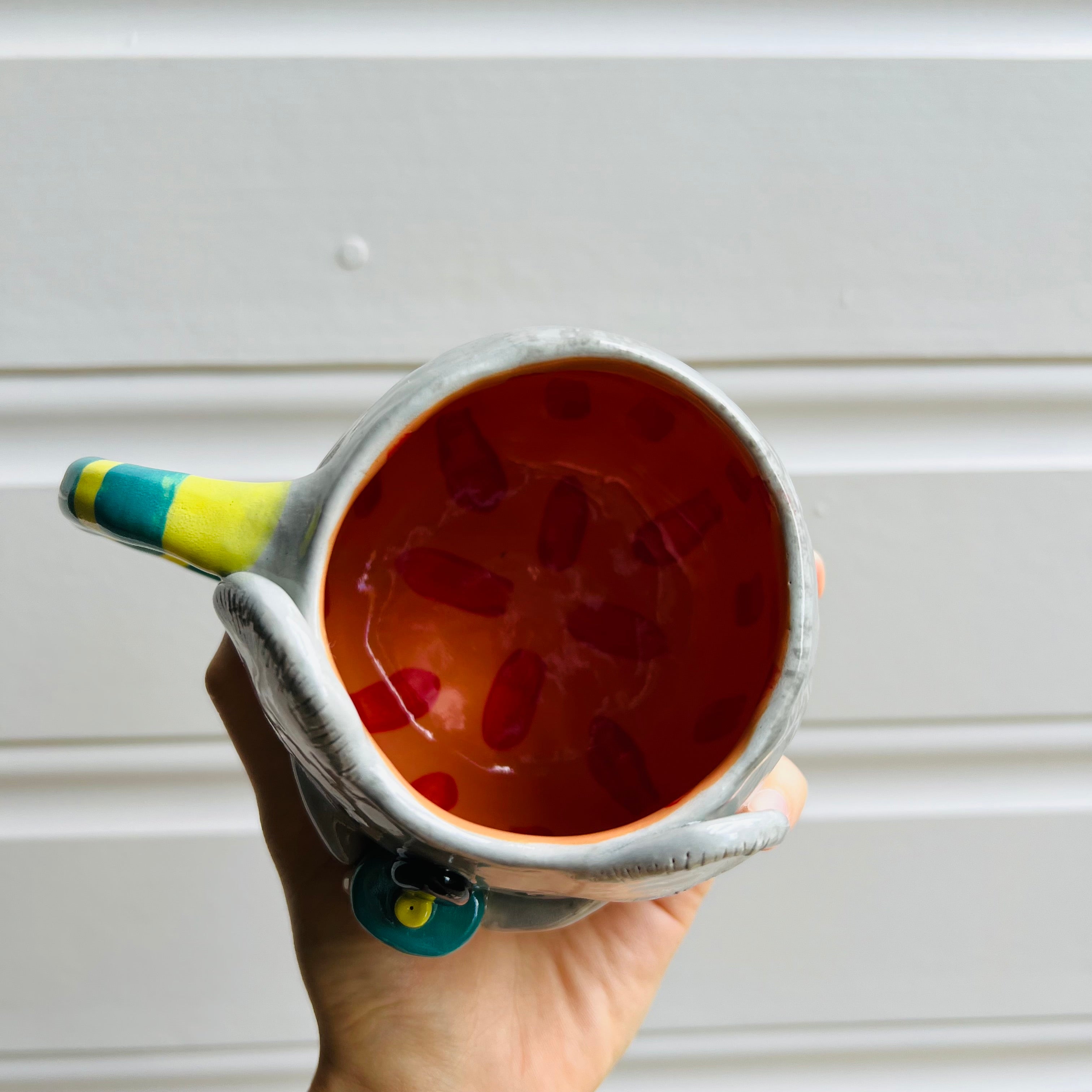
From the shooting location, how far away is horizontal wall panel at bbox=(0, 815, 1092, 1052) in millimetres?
691

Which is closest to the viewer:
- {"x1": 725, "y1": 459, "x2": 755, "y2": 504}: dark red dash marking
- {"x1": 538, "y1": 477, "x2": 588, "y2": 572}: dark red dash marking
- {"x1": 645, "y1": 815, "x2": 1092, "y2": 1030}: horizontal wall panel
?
{"x1": 725, "y1": 459, "x2": 755, "y2": 504}: dark red dash marking

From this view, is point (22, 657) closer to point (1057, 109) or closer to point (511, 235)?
point (511, 235)

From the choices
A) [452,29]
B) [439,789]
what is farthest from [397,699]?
[452,29]

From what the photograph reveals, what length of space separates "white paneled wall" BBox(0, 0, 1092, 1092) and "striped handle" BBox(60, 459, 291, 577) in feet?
0.91

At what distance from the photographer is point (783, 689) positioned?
0.32 metres

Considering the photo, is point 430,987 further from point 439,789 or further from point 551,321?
point 551,321

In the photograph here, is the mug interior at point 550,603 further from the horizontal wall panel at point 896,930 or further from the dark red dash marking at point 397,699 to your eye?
the horizontal wall panel at point 896,930

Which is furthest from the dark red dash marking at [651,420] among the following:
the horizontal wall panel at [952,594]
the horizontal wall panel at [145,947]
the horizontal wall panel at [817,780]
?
the horizontal wall panel at [145,947]

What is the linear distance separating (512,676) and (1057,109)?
0.50 m

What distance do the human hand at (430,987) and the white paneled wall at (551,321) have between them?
0.54ft

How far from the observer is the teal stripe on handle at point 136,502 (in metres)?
0.32

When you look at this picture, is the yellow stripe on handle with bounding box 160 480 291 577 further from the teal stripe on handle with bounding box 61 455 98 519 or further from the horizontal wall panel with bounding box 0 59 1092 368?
the horizontal wall panel with bounding box 0 59 1092 368

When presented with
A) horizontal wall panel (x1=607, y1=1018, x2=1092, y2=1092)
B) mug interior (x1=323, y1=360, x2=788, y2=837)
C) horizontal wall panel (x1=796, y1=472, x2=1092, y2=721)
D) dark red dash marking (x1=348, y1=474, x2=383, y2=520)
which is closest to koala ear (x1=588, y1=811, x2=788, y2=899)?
mug interior (x1=323, y1=360, x2=788, y2=837)

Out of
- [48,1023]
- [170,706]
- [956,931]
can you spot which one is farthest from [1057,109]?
[48,1023]
